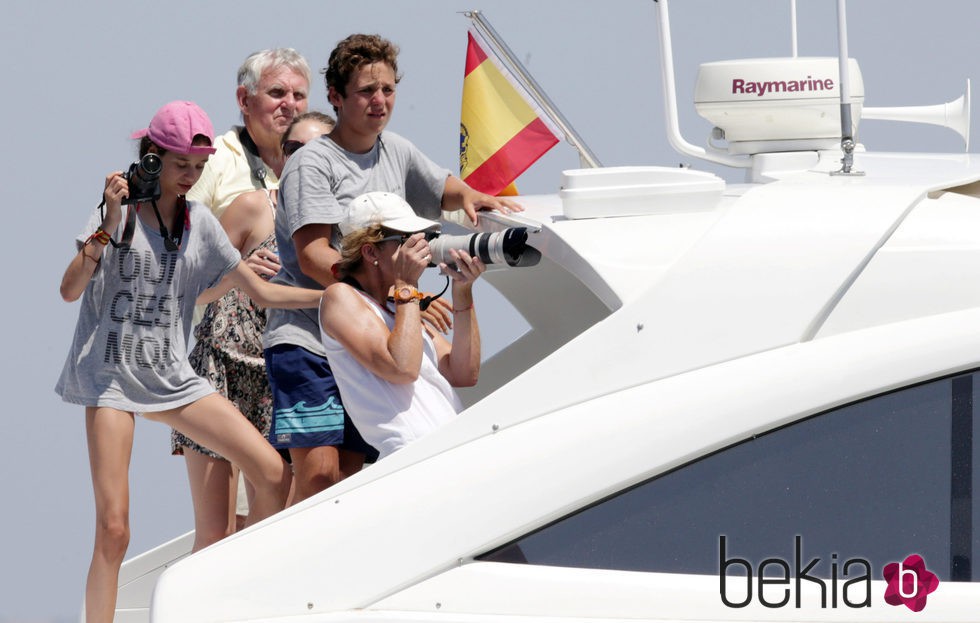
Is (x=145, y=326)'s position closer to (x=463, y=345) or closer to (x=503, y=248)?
(x=463, y=345)

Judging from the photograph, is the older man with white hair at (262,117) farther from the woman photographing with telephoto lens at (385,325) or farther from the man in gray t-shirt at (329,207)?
the woman photographing with telephoto lens at (385,325)

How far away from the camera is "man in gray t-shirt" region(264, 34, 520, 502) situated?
3416 millimetres

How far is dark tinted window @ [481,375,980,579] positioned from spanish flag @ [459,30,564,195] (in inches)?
81.3

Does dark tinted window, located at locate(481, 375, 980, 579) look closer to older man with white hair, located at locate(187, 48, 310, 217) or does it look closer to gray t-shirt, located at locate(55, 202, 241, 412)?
gray t-shirt, located at locate(55, 202, 241, 412)

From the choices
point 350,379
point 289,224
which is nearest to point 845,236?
point 350,379

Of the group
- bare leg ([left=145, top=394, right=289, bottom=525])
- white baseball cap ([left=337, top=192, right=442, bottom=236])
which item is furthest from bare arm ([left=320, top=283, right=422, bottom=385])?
bare leg ([left=145, top=394, right=289, bottom=525])

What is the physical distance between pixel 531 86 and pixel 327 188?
4.12 ft

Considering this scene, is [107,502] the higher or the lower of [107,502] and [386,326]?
the lower

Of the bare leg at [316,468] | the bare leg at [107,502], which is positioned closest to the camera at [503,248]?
the bare leg at [316,468]

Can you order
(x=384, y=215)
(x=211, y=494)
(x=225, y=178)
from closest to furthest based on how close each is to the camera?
(x=384, y=215)
(x=211, y=494)
(x=225, y=178)

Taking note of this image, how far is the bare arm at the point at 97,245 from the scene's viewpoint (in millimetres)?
3459

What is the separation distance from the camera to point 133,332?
11.8 ft

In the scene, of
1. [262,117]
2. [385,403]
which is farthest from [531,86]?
[385,403]

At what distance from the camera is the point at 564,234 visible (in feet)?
8.64
